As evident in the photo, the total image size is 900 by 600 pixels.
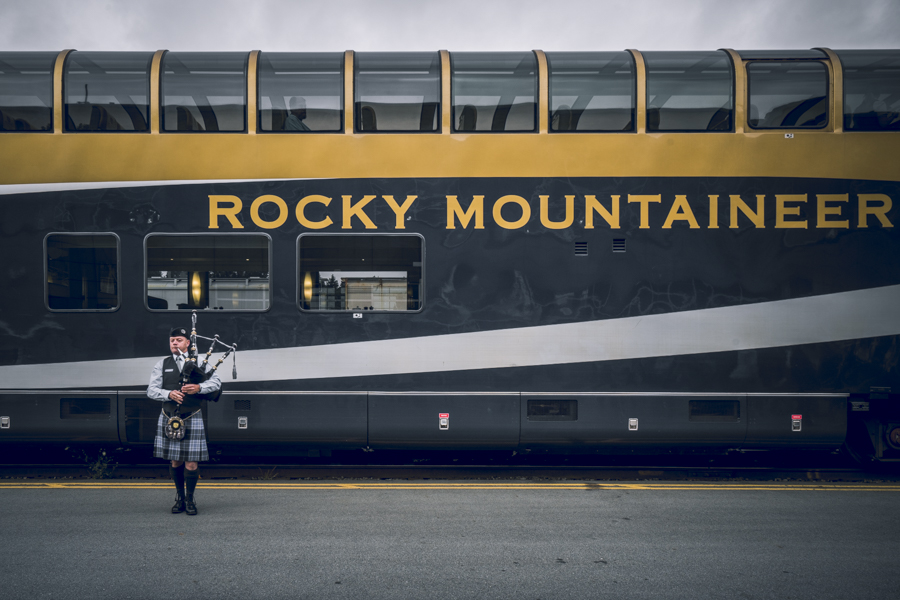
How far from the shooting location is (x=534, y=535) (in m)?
4.43

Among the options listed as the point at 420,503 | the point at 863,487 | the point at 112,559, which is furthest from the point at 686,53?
the point at 112,559

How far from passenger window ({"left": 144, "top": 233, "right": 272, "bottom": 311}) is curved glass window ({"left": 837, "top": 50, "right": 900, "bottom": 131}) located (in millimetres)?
6369

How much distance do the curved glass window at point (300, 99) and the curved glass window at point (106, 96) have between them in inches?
49.6

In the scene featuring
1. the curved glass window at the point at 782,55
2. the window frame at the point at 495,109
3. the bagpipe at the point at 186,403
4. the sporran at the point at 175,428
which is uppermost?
the curved glass window at the point at 782,55

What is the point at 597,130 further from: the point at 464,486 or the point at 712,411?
the point at 464,486

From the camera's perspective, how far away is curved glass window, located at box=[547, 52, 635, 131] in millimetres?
5855

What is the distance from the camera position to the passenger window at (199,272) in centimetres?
582

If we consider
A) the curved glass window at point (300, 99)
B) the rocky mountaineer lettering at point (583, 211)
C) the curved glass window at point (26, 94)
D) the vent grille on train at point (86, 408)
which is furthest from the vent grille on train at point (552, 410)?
the curved glass window at point (26, 94)

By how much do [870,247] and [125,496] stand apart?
801 centimetres

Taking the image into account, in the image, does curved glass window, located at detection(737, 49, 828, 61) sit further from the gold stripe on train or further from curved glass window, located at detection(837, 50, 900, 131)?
the gold stripe on train

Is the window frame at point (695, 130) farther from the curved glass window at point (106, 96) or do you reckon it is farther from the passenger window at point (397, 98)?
the curved glass window at point (106, 96)

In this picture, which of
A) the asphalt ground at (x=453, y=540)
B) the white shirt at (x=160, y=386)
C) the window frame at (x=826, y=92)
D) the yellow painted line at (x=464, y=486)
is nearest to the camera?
the asphalt ground at (x=453, y=540)

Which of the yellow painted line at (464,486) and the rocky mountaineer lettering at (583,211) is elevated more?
the rocky mountaineer lettering at (583,211)

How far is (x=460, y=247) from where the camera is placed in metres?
5.89
